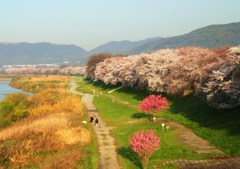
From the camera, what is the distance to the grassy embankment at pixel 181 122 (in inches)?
1263

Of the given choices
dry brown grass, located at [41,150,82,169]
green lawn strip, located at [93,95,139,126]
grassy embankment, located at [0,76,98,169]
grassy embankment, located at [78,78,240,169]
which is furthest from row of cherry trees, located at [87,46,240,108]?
dry brown grass, located at [41,150,82,169]

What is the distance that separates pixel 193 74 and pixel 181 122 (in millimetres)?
15505

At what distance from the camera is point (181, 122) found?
48375 millimetres

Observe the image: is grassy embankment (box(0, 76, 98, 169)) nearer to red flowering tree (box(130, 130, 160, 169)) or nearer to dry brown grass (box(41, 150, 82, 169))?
dry brown grass (box(41, 150, 82, 169))

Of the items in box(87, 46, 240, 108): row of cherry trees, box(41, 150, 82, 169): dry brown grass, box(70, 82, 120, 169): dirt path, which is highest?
box(87, 46, 240, 108): row of cherry trees

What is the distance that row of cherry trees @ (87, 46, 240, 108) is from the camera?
42.3m

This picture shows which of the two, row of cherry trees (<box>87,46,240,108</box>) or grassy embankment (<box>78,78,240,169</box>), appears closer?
grassy embankment (<box>78,78,240,169</box>)

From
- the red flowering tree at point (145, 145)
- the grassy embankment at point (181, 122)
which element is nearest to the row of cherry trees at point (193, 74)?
the grassy embankment at point (181, 122)

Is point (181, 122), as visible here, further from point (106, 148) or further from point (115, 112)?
point (115, 112)

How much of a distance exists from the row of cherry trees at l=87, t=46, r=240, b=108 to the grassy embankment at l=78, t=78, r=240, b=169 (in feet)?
6.87

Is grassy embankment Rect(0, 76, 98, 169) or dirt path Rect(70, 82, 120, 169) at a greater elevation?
grassy embankment Rect(0, 76, 98, 169)

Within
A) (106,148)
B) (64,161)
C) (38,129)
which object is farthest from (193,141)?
(38,129)

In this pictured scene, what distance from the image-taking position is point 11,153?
34.2 metres

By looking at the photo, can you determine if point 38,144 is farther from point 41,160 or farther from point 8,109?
point 8,109
